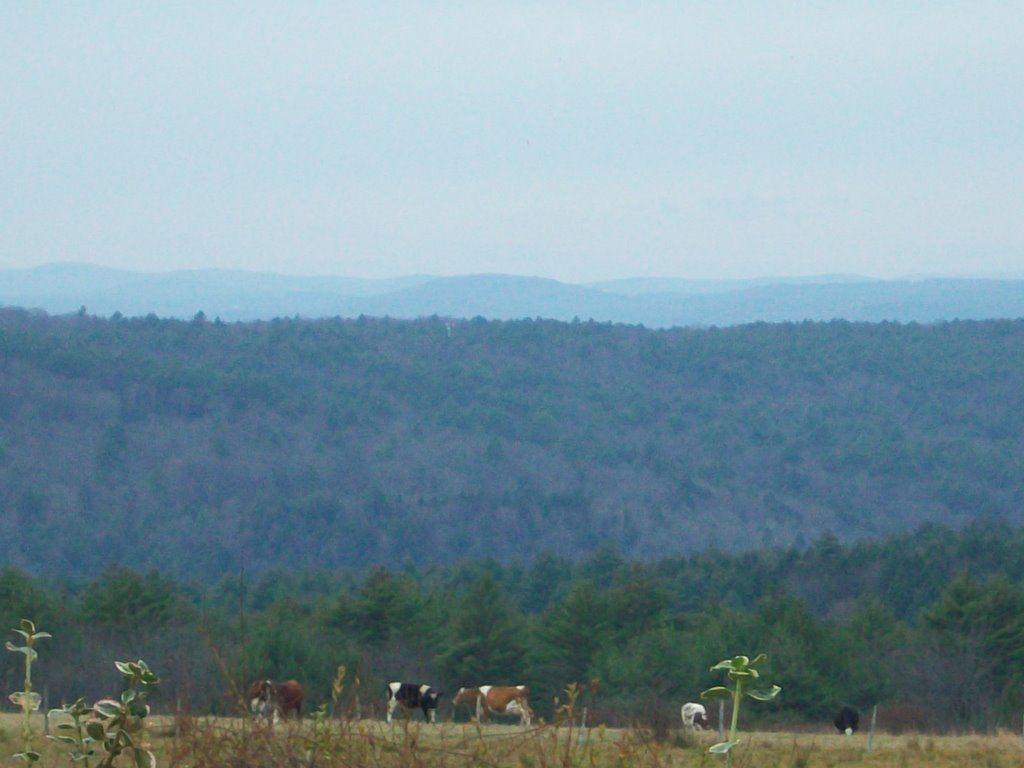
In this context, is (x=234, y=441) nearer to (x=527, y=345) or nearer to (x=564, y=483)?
(x=564, y=483)

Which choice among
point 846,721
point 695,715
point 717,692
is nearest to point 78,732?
point 717,692

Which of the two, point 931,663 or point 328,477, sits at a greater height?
point 931,663

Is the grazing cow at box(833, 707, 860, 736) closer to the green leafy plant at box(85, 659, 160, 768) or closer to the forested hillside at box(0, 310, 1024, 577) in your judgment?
the green leafy plant at box(85, 659, 160, 768)

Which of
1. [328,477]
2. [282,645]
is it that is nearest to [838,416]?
[328,477]

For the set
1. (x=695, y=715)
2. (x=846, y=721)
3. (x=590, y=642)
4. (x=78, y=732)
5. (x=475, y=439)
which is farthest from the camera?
(x=475, y=439)

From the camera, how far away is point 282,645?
29.4 m

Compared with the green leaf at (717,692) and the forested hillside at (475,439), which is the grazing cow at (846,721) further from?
the forested hillside at (475,439)

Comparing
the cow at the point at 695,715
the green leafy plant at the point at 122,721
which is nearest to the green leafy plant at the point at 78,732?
A: the green leafy plant at the point at 122,721

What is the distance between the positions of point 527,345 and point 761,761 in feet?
503

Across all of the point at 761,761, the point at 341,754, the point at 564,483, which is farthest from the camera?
the point at 564,483

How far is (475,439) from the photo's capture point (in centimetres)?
13125

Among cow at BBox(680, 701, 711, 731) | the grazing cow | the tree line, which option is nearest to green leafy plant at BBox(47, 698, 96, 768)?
cow at BBox(680, 701, 711, 731)

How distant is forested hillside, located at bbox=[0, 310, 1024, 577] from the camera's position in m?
103

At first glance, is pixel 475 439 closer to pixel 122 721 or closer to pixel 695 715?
pixel 695 715
